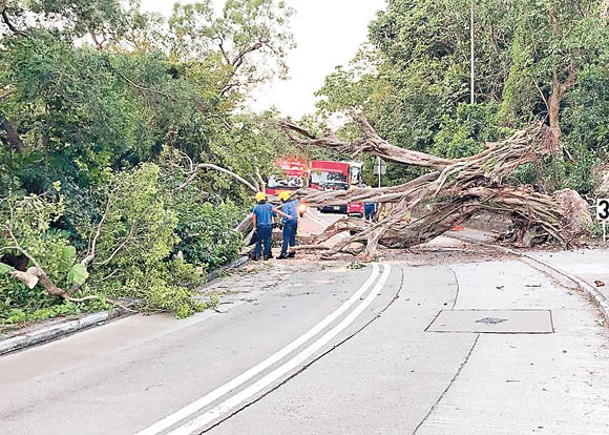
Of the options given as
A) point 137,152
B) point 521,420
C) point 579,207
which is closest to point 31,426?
point 521,420

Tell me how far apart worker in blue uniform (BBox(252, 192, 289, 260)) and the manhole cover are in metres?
8.18

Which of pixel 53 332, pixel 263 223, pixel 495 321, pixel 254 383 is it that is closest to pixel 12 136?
pixel 53 332

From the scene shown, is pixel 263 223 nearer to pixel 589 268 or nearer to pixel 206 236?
pixel 206 236

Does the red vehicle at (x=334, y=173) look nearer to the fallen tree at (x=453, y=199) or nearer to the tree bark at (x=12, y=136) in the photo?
the fallen tree at (x=453, y=199)

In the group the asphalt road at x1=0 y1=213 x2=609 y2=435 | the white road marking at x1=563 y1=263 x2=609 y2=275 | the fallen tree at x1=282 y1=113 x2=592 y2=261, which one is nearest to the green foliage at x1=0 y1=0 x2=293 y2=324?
the asphalt road at x1=0 y1=213 x2=609 y2=435

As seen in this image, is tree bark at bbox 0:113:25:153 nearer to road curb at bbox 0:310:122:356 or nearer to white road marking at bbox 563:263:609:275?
road curb at bbox 0:310:122:356

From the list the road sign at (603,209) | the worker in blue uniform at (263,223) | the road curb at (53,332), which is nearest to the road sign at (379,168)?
the worker in blue uniform at (263,223)

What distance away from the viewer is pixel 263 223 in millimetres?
18109

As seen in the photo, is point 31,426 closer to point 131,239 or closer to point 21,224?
point 21,224

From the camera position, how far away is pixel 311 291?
43.0ft

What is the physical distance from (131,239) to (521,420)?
8.14 meters

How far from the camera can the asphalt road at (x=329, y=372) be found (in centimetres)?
565

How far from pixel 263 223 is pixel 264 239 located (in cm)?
55

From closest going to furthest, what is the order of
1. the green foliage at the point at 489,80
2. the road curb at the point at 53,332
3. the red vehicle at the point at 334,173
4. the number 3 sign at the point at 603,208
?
the road curb at the point at 53,332 → the number 3 sign at the point at 603,208 → the green foliage at the point at 489,80 → the red vehicle at the point at 334,173
